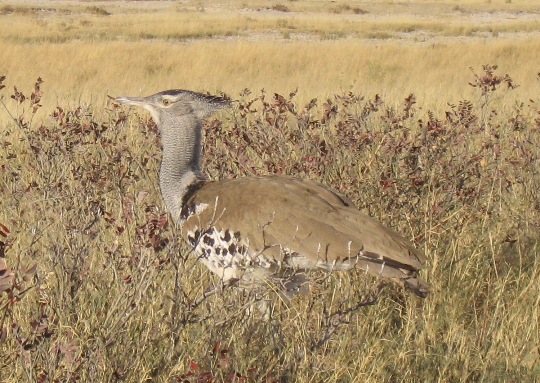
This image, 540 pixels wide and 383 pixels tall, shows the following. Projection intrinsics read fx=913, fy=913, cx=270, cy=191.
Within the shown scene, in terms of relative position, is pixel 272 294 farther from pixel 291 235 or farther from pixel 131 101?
pixel 131 101

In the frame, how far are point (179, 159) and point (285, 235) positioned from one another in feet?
2.85

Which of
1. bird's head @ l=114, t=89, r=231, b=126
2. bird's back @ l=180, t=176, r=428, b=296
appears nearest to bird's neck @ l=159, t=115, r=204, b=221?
bird's head @ l=114, t=89, r=231, b=126

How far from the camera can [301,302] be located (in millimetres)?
3785

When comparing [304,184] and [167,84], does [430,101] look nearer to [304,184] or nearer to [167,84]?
[167,84]

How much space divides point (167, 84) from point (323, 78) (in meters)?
2.41

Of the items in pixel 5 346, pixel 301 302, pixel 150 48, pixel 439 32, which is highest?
pixel 5 346

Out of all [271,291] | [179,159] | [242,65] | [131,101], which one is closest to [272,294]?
[271,291]

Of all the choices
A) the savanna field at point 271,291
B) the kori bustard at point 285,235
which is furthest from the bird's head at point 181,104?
the kori bustard at point 285,235

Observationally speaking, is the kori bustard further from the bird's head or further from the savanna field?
the bird's head

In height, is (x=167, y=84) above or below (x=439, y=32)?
above

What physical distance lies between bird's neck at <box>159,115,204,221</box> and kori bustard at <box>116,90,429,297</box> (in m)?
0.10

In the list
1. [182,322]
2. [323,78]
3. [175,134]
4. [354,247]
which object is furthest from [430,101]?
[182,322]

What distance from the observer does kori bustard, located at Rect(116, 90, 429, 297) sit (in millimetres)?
3324

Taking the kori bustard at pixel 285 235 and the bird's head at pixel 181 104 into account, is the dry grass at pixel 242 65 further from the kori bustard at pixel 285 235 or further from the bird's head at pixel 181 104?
the kori bustard at pixel 285 235
